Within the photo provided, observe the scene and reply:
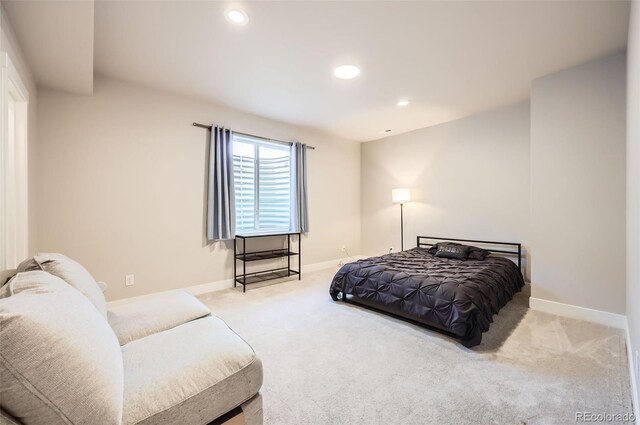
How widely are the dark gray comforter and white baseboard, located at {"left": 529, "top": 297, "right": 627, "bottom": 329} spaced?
0.89 feet

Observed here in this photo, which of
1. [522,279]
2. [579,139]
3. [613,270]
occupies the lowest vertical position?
[522,279]

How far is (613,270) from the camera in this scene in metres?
2.61

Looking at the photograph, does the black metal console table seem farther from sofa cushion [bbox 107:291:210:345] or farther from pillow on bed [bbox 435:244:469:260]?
pillow on bed [bbox 435:244:469:260]

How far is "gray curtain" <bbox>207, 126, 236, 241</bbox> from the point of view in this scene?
12.0 ft

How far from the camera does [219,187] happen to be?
3.70m

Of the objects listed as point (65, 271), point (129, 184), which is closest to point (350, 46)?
point (65, 271)

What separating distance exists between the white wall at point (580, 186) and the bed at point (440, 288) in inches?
21.4

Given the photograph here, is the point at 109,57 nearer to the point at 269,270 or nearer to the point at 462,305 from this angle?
the point at 269,270

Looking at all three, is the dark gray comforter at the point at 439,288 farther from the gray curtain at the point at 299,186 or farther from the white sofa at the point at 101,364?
the white sofa at the point at 101,364

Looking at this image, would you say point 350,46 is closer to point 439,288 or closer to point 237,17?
point 237,17

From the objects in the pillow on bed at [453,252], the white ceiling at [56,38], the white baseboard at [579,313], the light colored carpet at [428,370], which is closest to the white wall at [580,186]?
the white baseboard at [579,313]

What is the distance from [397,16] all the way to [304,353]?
104 inches

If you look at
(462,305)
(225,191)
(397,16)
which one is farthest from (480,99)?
(225,191)

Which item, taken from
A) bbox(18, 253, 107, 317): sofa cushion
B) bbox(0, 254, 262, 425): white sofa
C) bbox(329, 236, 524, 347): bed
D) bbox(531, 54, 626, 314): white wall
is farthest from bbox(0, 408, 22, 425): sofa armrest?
bbox(531, 54, 626, 314): white wall
